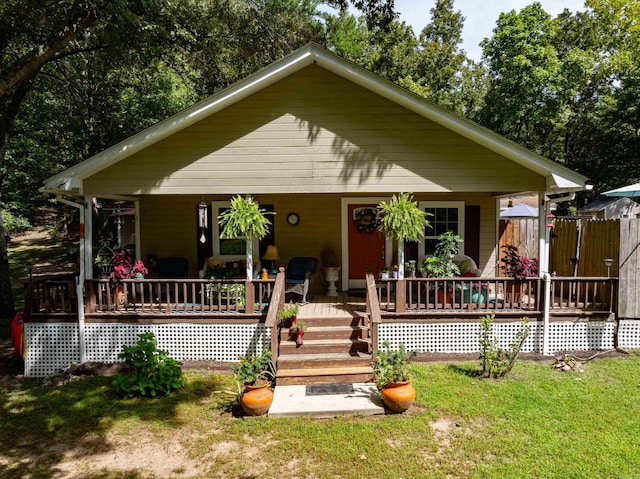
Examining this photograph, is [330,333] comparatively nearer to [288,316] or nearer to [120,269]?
[288,316]

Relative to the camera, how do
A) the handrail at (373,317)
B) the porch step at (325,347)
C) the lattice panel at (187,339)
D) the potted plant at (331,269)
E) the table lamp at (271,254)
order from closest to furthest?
the handrail at (373,317), the porch step at (325,347), the lattice panel at (187,339), the table lamp at (271,254), the potted plant at (331,269)

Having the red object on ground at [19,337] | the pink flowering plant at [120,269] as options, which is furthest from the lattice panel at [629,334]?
the red object on ground at [19,337]

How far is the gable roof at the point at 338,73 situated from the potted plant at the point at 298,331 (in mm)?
4338

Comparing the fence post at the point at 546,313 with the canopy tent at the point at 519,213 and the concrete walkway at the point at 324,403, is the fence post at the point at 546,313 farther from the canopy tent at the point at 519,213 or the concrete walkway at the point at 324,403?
the canopy tent at the point at 519,213

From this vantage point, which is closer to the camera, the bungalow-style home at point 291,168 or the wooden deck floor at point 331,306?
the bungalow-style home at point 291,168

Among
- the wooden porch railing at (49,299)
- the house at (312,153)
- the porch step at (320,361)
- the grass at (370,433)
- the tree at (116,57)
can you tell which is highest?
the tree at (116,57)

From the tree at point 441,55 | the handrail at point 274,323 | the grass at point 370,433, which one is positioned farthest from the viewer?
the tree at point 441,55

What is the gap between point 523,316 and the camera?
751 cm

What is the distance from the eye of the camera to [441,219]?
10.0m

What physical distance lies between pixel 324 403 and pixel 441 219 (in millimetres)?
6062

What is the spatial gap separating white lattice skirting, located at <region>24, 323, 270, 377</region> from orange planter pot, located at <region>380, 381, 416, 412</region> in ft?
9.20

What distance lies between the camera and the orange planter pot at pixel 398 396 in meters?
5.36

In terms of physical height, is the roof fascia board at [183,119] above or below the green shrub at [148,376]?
above

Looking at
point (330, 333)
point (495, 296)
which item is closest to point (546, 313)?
point (495, 296)
